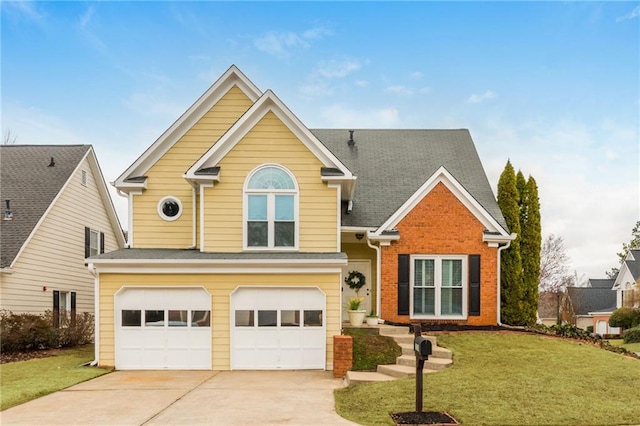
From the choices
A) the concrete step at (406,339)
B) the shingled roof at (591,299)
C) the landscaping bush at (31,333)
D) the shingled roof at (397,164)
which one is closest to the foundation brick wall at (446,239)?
the shingled roof at (397,164)

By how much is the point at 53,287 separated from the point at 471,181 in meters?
16.5

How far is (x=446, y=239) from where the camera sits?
17.1 m

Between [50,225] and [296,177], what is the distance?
11.3 m

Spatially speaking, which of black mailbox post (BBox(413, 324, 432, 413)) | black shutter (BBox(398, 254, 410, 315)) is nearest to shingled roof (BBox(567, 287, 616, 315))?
Answer: black shutter (BBox(398, 254, 410, 315))

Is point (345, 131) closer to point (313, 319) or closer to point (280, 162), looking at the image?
point (280, 162)

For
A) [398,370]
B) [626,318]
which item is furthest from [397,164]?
[626,318]

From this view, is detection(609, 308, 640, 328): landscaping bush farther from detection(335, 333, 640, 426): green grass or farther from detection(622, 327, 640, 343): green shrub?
detection(335, 333, 640, 426): green grass

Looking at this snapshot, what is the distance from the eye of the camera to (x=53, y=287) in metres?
21.0

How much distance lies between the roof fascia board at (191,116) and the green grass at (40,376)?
17.2 feet

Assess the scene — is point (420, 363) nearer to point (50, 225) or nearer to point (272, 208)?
point (272, 208)

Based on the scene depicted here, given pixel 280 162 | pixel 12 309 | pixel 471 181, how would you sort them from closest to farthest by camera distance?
pixel 280 162 → pixel 12 309 → pixel 471 181

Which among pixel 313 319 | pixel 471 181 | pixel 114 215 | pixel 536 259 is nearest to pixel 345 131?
→ pixel 471 181

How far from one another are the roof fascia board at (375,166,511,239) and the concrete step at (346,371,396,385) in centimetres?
579

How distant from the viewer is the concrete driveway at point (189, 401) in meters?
8.34
